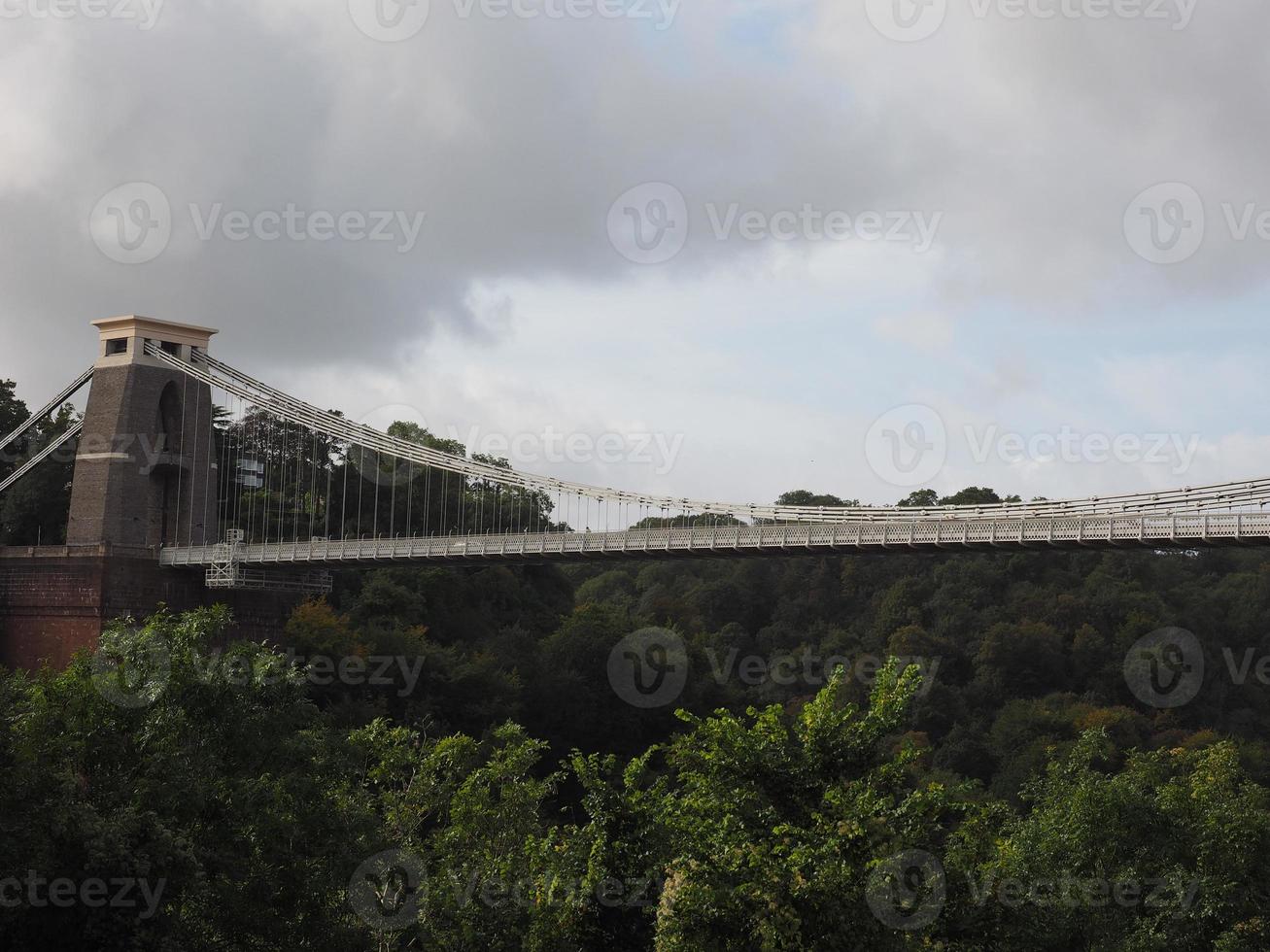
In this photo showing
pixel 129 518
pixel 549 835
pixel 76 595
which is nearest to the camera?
pixel 549 835

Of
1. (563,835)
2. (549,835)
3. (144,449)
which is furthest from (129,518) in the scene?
(549,835)

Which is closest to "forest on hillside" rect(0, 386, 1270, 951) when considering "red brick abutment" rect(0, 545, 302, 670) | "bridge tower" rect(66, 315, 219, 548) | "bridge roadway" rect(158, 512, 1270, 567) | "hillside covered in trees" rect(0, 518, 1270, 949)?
"hillside covered in trees" rect(0, 518, 1270, 949)

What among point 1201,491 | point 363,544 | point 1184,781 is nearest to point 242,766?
point 1184,781

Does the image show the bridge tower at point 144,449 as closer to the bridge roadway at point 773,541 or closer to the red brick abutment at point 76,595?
the red brick abutment at point 76,595

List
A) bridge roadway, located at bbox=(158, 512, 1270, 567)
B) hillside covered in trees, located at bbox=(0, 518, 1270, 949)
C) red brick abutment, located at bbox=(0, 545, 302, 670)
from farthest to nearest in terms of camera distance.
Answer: red brick abutment, located at bbox=(0, 545, 302, 670) < bridge roadway, located at bbox=(158, 512, 1270, 567) < hillside covered in trees, located at bbox=(0, 518, 1270, 949)

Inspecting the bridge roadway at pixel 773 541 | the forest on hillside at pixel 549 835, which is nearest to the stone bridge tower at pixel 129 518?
the bridge roadway at pixel 773 541

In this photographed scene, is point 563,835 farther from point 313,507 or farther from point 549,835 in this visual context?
point 313,507

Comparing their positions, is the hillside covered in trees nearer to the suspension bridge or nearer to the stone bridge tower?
the suspension bridge
